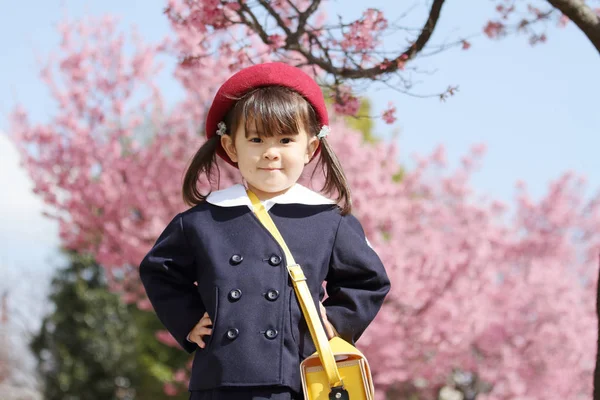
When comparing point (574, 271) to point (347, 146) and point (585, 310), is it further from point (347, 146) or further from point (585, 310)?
point (347, 146)

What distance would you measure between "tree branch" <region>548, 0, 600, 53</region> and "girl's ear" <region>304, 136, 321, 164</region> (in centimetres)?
152

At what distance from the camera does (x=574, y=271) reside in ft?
36.4

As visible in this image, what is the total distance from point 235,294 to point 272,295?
0.36ft

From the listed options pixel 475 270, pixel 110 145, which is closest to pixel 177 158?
pixel 110 145

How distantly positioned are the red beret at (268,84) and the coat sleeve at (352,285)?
0.41m

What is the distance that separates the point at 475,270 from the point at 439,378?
4.56 ft

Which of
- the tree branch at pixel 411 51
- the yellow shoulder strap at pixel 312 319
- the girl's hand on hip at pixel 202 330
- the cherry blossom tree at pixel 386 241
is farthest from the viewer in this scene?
the cherry blossom tree at pixel 386 241

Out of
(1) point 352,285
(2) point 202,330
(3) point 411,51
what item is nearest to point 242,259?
(2) point 202,330

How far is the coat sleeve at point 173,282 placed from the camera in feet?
7.84

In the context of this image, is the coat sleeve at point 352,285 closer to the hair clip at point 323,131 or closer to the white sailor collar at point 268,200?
the white sailor collar at point 268,200

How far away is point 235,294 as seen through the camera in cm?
224

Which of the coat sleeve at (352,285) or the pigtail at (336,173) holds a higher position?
the pigtail at (336,173)

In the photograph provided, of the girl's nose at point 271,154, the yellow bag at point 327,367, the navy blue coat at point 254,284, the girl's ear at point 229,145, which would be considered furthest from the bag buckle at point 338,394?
the girl's ear at point 229,145

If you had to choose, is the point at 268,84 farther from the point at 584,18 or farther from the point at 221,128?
the point at 584,18
